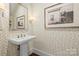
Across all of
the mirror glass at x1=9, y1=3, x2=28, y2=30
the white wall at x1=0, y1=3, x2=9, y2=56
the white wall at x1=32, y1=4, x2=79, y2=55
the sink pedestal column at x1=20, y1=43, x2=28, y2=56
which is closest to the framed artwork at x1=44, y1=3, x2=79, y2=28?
the white wall at x1=32, y1=4, x2=79, y2=55

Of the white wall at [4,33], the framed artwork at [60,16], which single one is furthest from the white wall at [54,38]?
the white wall at [4,33]

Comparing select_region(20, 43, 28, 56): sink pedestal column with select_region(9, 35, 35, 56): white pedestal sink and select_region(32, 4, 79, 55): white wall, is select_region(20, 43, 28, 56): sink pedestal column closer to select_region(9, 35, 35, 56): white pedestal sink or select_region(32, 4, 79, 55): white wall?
select_region(9, 35, 35, 56): white pedestal sink

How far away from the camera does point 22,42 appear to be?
125 cm

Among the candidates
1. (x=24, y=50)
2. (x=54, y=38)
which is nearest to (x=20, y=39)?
(x=24, y=50)

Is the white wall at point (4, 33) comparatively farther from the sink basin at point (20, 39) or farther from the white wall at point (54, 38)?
the white wall at point (54, 38)

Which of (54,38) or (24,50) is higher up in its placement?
(54,38)

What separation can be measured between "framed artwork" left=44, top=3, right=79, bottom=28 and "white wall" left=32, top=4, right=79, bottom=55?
5cm

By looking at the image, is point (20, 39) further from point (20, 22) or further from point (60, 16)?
point (60, 16)

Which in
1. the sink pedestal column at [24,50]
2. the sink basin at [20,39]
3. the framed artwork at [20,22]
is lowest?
the sink pedestal column at [24,50]

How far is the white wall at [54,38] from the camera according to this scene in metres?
1.20

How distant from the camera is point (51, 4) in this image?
1268mm

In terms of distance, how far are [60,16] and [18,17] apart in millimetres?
558

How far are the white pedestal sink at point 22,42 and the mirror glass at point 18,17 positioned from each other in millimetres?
134

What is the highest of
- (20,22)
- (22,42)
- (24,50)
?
(20,22)
